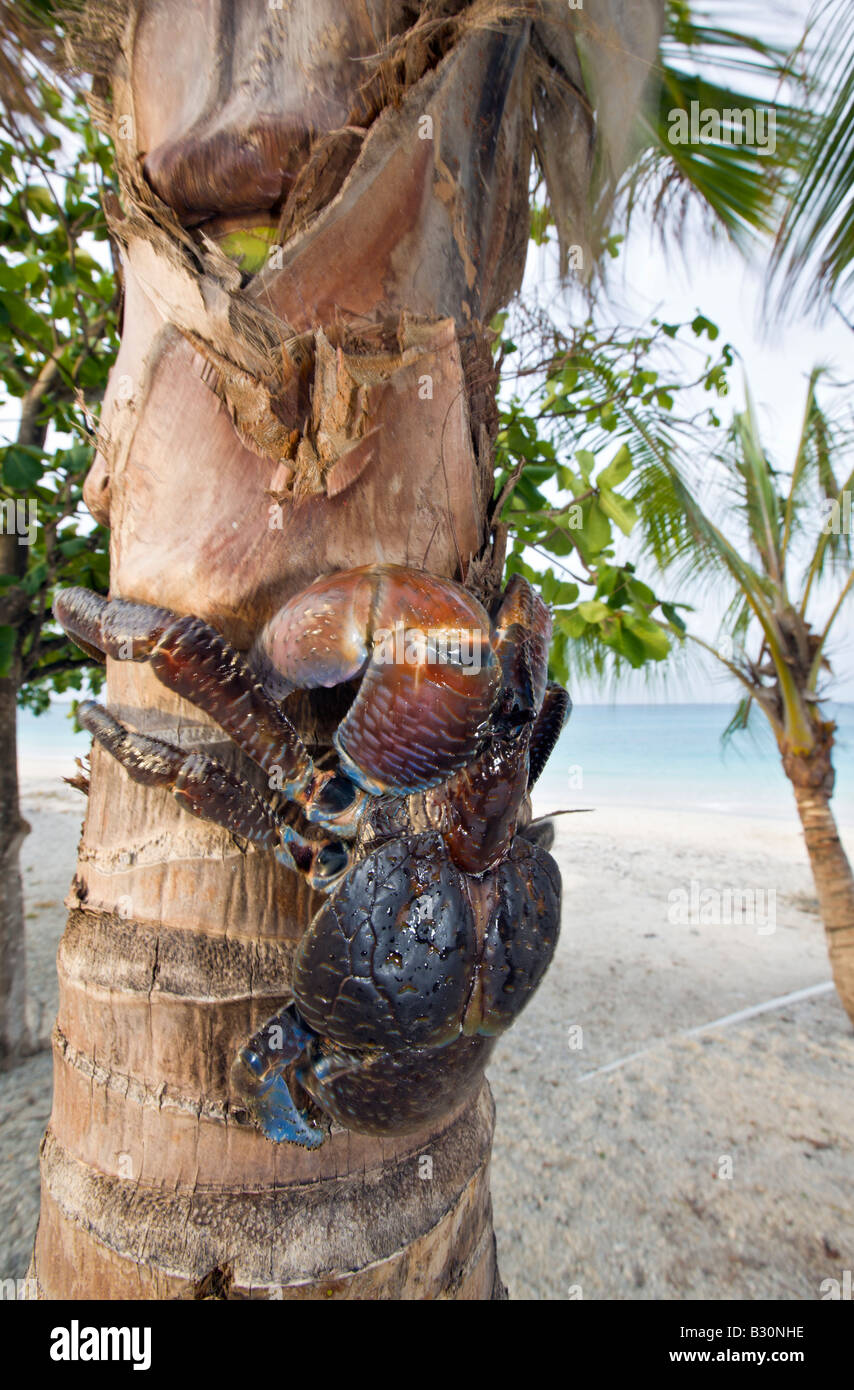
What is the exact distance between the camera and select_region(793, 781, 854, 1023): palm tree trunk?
4461 millimetres

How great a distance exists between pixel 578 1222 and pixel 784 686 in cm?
347

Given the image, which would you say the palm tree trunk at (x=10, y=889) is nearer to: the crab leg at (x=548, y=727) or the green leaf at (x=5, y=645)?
the green leaf at (x=5, y=645)

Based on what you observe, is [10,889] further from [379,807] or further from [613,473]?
[613,473]

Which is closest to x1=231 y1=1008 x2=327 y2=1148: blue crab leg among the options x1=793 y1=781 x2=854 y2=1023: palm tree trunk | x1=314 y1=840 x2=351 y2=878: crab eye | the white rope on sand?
x1=314 y1=840 x2=351 y2=878: crab eye

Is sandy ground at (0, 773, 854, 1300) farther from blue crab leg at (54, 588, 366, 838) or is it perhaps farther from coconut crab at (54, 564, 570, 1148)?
blue crab leg at (54, 588, 366, 838)

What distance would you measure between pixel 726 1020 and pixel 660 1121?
5.22 feet

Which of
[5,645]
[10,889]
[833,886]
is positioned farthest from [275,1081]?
[833,886]

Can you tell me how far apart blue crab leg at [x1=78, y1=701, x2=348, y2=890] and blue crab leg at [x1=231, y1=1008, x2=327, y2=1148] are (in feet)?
0.69

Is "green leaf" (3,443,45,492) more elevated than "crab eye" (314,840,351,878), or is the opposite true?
"green leaf" (3,443,45,492)

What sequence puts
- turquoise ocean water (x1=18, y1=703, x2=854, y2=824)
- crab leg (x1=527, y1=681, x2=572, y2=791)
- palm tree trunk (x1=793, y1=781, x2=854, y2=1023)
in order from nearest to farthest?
crab leg (x1=527, y1=681, x2=572, y2=791)
palm tree trunk (x1=793, y1=781, x2=854, y2=1023)
turquoise ocean water (x1=18, y1=703, x2=854, y2=824)

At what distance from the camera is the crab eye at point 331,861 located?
38.9 inches

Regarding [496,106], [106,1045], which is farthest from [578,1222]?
[496,106]

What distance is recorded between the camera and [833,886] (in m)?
4.52
